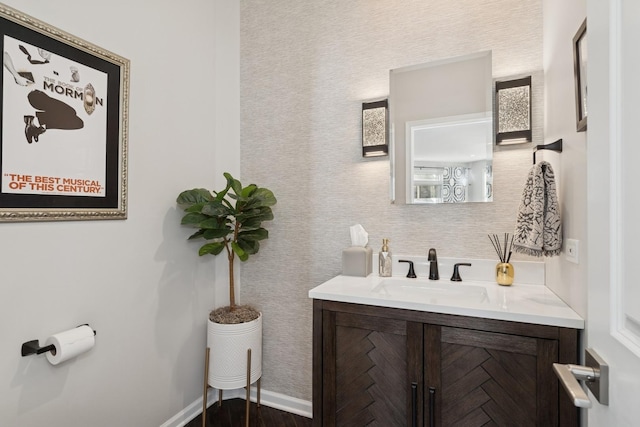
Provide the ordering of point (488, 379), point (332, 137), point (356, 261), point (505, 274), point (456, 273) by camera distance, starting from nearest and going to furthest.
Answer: point (488, 379), point (505, 274), point (456, 273), point (356, 261), point (332, 137)

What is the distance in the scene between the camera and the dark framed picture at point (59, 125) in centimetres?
129

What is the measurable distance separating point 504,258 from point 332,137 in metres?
1.23

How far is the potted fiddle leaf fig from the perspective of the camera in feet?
6.30

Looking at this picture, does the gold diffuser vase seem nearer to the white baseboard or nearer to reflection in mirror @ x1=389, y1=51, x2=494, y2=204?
reflection in mirror @ x1=389, y1=51, x2=494, y2=204

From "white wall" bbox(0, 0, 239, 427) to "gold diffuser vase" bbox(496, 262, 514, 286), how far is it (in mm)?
1824

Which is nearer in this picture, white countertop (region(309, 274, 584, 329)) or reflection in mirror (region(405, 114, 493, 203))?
white countertop (region(309, 274, 584, 329))

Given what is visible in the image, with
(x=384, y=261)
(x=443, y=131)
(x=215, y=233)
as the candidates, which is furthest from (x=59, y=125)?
(x=443, y=131)

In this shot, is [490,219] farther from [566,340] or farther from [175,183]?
[175,183]

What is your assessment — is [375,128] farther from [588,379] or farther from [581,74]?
[588,379]

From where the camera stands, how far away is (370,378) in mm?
1482

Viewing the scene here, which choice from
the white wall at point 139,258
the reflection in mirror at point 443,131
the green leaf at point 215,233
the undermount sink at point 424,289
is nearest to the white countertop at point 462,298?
the undermount sink at point 424,289

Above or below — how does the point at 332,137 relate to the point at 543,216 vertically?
above

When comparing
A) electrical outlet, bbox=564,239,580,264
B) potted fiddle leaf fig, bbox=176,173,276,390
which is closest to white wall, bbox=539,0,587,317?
electrical outlet, bbox=564,239,580,264

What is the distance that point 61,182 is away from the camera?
145cm
